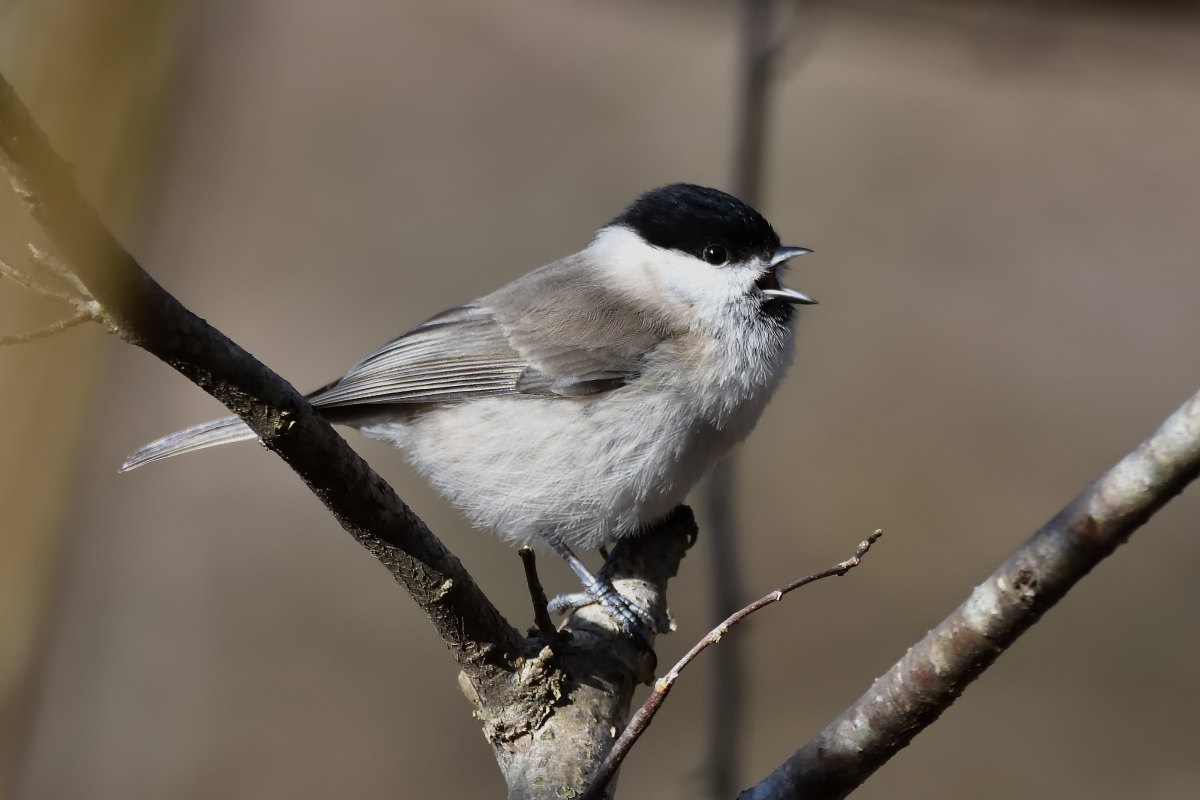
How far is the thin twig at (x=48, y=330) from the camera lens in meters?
1.02

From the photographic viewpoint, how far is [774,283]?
9.72ft

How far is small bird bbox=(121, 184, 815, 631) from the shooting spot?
8.96 ft

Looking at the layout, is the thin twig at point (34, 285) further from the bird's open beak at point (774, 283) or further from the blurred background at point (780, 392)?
the bird's open beak at point (774, 283)

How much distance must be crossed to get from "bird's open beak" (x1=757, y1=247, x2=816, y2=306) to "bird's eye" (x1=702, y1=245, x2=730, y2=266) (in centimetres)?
12

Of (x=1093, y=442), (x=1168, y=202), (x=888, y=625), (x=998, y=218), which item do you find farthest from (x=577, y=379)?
(x=1168, y=202)

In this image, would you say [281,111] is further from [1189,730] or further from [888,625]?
[1189,730]

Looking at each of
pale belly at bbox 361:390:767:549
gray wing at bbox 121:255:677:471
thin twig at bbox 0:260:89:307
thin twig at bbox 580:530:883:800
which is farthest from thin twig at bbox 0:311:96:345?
pale belly at bbox 361:390:767:549

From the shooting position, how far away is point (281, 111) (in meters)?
6.23

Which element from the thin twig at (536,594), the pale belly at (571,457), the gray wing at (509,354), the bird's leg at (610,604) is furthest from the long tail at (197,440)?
the thin twig at (536,594)

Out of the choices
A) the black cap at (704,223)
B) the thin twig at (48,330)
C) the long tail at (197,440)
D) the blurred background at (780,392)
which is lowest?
the blurred background at (780,392)

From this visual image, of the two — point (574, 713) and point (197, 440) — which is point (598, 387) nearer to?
point (574, 713)

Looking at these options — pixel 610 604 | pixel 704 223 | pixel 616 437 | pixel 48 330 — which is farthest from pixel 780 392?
pixel 48 330

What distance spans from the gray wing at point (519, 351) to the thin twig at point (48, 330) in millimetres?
1670

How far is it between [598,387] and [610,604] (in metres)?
0.58
